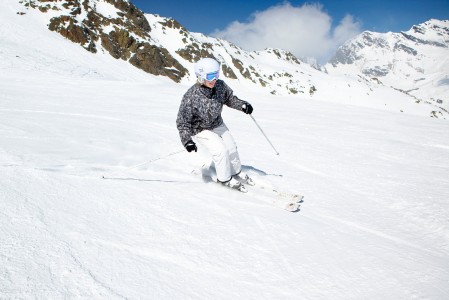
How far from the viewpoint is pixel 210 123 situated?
496cm

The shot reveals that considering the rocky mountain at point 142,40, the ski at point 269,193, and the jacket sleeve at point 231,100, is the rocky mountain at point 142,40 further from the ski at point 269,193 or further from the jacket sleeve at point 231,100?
the ski at point 269,193

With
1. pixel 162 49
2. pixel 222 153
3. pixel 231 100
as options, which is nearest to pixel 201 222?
pixel 222 153

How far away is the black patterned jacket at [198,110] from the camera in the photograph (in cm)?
477

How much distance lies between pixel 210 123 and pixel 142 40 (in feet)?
237

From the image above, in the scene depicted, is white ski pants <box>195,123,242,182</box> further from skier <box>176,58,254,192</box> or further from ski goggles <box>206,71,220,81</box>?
ski goggles <box>206,71,220,81</box>

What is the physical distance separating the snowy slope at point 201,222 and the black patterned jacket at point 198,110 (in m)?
0.77

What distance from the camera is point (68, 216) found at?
9.70 ft

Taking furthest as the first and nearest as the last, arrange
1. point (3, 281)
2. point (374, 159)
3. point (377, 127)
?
point (377, 127) → point (374, 159) → point (3, 281)

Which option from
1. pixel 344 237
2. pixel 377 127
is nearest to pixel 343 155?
pixel 344 237

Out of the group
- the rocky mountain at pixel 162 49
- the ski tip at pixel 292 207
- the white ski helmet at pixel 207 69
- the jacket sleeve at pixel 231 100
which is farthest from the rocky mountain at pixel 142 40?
the ski tip at pixel 292 207

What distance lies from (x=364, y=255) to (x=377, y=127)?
931cm

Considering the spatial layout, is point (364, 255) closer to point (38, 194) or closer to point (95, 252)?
point (95, 252)

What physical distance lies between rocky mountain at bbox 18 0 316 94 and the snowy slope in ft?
180

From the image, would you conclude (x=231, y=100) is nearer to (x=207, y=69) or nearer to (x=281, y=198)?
(x=207, y=69)
